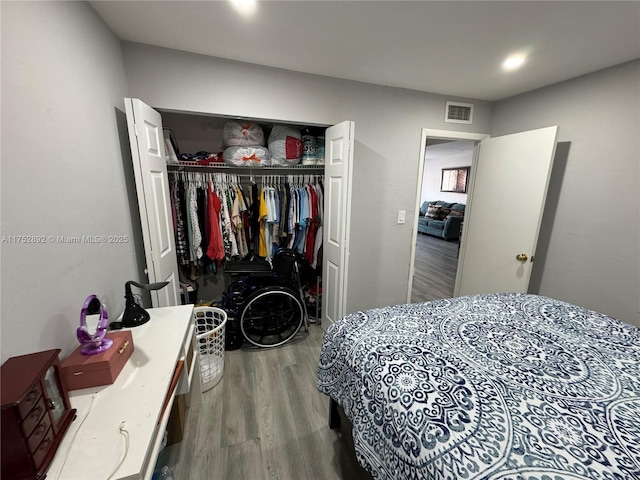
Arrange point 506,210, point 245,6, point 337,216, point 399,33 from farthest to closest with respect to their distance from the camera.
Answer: point 506,210, point 337,216, point 399,33, point 245,6

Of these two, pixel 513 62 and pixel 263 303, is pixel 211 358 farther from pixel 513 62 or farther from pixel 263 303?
pixel 513 62

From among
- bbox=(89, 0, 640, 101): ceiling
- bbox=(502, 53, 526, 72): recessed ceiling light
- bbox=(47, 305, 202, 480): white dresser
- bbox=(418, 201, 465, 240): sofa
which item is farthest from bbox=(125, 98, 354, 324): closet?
bbox=(418, 201, 465, 240): sofa

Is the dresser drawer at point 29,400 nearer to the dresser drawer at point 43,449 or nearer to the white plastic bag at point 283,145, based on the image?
the dresser drawer at point 43,449

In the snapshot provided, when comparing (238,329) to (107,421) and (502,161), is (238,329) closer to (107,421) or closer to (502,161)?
(107,421)

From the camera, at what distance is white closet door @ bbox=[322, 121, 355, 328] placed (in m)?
2.07

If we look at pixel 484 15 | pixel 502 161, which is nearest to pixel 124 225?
pixel 484 15

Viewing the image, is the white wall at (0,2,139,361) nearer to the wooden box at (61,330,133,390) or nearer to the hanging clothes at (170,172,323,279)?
the wooden box at (61,330,133,390)

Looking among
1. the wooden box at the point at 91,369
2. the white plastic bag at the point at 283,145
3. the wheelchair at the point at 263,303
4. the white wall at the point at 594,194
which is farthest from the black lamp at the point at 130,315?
the white wall at the point at 594,194

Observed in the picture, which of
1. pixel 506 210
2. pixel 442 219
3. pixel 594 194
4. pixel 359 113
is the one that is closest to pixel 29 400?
pixel 359 113

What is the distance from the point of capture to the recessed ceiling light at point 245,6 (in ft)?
4.17

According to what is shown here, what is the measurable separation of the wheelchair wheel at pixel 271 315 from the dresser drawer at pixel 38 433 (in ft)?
4.78

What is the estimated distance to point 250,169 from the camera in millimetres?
2658

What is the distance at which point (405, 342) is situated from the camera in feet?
3.93

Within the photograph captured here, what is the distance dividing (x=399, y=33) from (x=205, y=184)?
191 centimetres
